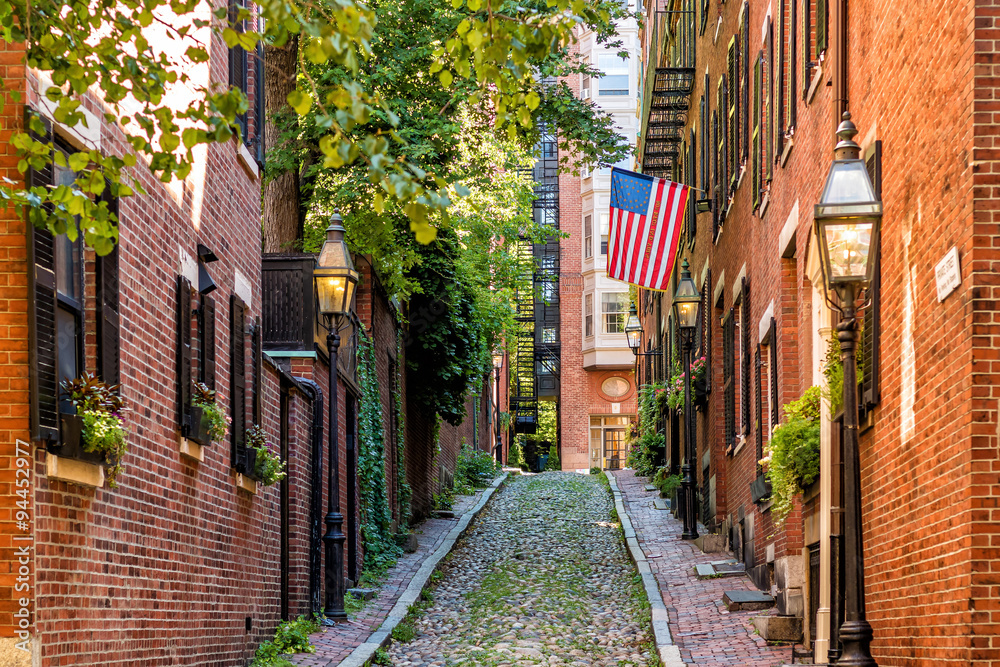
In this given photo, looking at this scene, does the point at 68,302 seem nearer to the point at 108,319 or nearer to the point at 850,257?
the point at 108,319

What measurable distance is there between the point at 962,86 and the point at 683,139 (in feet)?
68.3

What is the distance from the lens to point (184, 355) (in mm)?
9867

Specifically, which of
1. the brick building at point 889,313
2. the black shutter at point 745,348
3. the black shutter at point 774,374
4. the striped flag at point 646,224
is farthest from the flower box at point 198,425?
the striped flag at point 646,224

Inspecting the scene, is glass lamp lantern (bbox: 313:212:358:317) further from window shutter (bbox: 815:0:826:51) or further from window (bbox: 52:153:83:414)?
window (bbox: 52:153:83:414)

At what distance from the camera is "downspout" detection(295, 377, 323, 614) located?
604 inches

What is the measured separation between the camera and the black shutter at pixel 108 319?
7.71 meters

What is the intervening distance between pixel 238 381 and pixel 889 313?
240 inches

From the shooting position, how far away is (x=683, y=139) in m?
27.2

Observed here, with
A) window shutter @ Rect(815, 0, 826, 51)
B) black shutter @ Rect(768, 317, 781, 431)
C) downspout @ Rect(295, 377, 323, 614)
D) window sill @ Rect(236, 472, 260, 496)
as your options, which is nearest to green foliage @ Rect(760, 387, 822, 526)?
black shutter @ Rect(768, 317, 781, 431)

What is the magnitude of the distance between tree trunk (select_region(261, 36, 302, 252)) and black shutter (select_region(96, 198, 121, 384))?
36.7 feet

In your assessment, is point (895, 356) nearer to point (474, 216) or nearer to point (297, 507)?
point (297, 507)

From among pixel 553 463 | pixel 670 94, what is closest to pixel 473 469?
pixel 670 94

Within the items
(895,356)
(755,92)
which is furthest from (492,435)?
(895,356)

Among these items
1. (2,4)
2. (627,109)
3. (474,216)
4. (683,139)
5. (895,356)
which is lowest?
(895,356)
